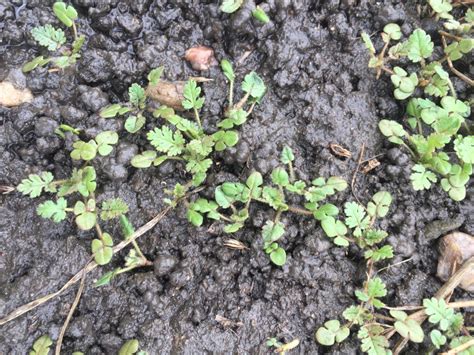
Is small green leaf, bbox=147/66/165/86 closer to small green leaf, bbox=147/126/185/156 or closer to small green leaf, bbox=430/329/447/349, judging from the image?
small green leaf, bbox=147/126/185/156

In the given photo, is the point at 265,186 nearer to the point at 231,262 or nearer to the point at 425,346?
the point at 231,262

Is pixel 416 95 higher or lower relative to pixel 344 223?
higher

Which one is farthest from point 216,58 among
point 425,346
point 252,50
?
point 425,346

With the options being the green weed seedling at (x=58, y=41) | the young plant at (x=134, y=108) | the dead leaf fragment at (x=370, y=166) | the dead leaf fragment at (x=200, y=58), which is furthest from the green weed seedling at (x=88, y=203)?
the dead leaf fragment at (x=370, y=166)

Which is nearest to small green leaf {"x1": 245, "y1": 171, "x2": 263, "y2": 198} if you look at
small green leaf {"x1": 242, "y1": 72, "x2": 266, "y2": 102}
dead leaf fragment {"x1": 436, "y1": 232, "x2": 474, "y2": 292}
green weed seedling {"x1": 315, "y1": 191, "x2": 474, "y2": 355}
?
green weed seedling {"x1": 315, "y1": 191, "x2": 474, "y2": 355}

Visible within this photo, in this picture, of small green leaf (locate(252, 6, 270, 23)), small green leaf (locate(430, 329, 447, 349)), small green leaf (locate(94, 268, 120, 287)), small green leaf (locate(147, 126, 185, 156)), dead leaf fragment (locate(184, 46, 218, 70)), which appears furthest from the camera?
dead leaf fragment (locate(184, 46, 218, 70))

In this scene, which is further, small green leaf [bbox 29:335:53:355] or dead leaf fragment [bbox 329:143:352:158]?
dead leaf fragment [bbox 329:143:352:158]
